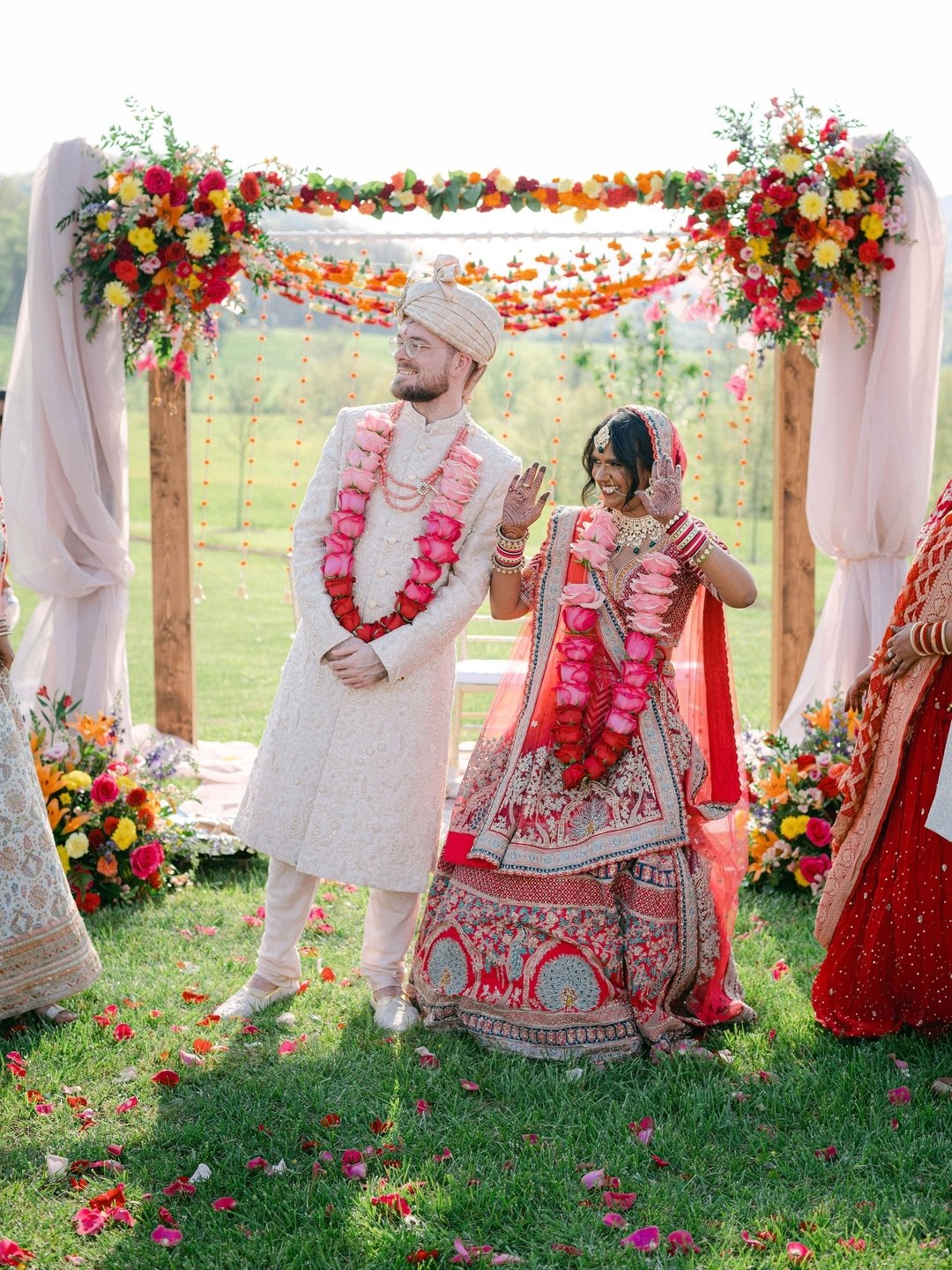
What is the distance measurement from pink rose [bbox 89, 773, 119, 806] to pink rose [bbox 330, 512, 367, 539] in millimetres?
1695

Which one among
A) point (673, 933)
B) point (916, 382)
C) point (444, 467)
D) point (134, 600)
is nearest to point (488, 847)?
point (673, 933)

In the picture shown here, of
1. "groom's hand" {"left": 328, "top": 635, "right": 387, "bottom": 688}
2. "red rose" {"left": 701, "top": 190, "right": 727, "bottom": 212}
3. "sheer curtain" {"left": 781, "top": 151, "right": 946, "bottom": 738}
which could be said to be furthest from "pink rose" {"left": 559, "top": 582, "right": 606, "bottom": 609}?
"red rose" {"left": 701, "top": 190, "right": 727, "bottom": 212}

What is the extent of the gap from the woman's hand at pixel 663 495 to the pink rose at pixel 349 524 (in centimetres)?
87

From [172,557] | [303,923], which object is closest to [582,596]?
[303,923]

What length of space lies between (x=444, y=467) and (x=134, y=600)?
48.7 ft

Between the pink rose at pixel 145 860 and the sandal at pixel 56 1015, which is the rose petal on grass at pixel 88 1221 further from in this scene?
the pink rose at pixel 145 860

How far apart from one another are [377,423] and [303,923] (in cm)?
161

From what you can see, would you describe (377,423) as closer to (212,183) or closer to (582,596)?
(582,596)

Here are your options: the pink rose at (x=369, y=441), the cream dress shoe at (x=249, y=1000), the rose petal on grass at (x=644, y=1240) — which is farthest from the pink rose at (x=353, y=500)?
the rose petal on grass at (x=644, y=1240)

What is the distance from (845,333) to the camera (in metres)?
5.76

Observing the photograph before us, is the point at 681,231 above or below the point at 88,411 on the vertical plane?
above

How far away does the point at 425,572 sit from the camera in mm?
3883

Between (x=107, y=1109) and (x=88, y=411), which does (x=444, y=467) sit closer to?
(x=107, y=1109)

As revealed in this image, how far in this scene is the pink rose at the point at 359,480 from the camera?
3.94 meters
